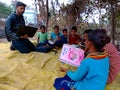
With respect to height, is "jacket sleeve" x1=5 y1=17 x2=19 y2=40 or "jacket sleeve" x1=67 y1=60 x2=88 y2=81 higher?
"jacket sleeve" x1=5 y1=17 x2=19 y2=40

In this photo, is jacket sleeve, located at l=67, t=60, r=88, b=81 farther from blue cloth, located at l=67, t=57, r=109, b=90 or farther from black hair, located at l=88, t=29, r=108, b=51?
black hair, located at l=88, t=29, r=108, b=51

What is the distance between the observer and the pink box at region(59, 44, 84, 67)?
3277 mm

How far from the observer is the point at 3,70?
145 inches

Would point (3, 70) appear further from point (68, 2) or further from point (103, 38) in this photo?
point (68, 2)

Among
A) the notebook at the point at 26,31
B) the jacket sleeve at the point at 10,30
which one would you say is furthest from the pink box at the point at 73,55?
the jacket sleeve at the point at 10,30

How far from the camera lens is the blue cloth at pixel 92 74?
1918 mm

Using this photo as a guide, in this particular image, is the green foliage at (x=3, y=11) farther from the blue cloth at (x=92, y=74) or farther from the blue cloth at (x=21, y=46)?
the blue cloth at (x=92, y=74)

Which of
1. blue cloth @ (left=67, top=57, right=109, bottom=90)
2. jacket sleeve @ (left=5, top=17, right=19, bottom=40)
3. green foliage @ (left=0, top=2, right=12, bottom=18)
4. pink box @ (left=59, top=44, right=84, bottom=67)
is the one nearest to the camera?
blue cloth @ (left=67, top=57, right=109, bottom=90)

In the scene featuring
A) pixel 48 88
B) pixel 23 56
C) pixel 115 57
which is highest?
pixel 115 57

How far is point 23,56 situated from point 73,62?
1.19m

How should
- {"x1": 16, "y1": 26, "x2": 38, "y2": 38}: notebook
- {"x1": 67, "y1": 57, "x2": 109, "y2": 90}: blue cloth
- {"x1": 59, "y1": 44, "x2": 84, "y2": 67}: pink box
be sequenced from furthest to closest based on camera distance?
{"x1": 16, "y1": 26, "x2": 38, "y2": 38}: notebook, {"x1": 59, "y1": 44, "x2": 84, "y2": 67}: pink box, {"x1": 67, "y1": 57, "x2": 109, "y2": 90}: blue cloth

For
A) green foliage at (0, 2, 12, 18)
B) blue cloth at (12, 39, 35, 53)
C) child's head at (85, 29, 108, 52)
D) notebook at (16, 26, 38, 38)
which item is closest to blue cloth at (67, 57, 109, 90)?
child's head at (85, 29, 108, 52)

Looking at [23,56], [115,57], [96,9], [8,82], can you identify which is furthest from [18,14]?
[96,9]

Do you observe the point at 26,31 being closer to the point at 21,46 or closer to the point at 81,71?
the point at 21,46
